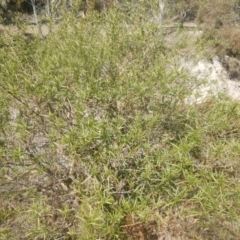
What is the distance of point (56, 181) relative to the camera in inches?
123

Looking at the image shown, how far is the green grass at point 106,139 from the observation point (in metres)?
2.34

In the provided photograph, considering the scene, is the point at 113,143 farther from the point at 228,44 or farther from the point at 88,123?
the point at 228,44

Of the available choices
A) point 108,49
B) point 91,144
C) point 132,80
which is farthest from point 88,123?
point 108,49

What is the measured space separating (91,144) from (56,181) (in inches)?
38.0

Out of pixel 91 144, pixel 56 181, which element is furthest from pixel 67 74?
pixel 56 181

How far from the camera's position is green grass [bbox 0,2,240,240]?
7.66ft

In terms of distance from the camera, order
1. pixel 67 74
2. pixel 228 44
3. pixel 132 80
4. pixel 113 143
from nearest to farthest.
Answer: pixel 113 143
pixel 67 74
pixel 132 80
pixel 228 44

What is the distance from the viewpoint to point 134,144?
254 centimetres

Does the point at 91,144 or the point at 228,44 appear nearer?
the point at 91,144

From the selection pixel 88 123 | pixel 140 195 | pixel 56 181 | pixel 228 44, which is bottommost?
pixel 228 44

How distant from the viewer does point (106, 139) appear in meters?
2.37

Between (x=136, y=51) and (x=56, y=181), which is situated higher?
(x=136, y=51)

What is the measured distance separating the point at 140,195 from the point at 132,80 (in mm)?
1333

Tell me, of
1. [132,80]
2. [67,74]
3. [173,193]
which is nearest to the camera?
[173,193]
